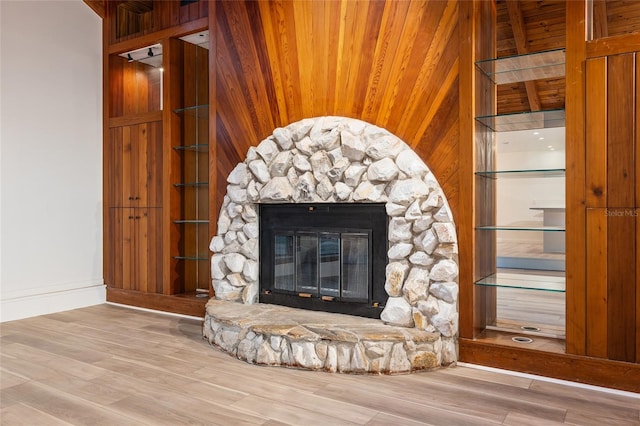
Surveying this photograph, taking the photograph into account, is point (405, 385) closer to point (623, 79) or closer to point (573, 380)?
point (573, 380)

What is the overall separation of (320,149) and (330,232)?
2.04 feet

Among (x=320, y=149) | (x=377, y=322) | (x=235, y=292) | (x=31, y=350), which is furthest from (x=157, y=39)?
(x=377, y=322)

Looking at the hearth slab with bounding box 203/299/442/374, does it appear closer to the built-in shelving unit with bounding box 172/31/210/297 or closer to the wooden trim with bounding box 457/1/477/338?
the wooden trim with bounding box 457/1/477/338

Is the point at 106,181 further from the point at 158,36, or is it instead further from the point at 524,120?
the point at 524,120

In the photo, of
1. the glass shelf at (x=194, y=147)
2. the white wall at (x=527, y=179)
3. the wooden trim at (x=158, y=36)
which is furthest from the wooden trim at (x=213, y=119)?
the white wall at (x=527, y=179)

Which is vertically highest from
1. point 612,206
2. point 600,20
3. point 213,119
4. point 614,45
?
point 600,20

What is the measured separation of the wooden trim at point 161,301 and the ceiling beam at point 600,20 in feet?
11.8

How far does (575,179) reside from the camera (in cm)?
255

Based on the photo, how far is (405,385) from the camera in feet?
8.23

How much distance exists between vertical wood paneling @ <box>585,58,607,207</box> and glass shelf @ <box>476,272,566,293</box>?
1.74 feet

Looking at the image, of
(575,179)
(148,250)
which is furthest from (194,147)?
(575,179)

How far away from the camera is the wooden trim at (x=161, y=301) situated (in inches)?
159

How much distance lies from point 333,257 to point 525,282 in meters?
1.32

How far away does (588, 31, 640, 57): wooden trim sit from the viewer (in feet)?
7.87
